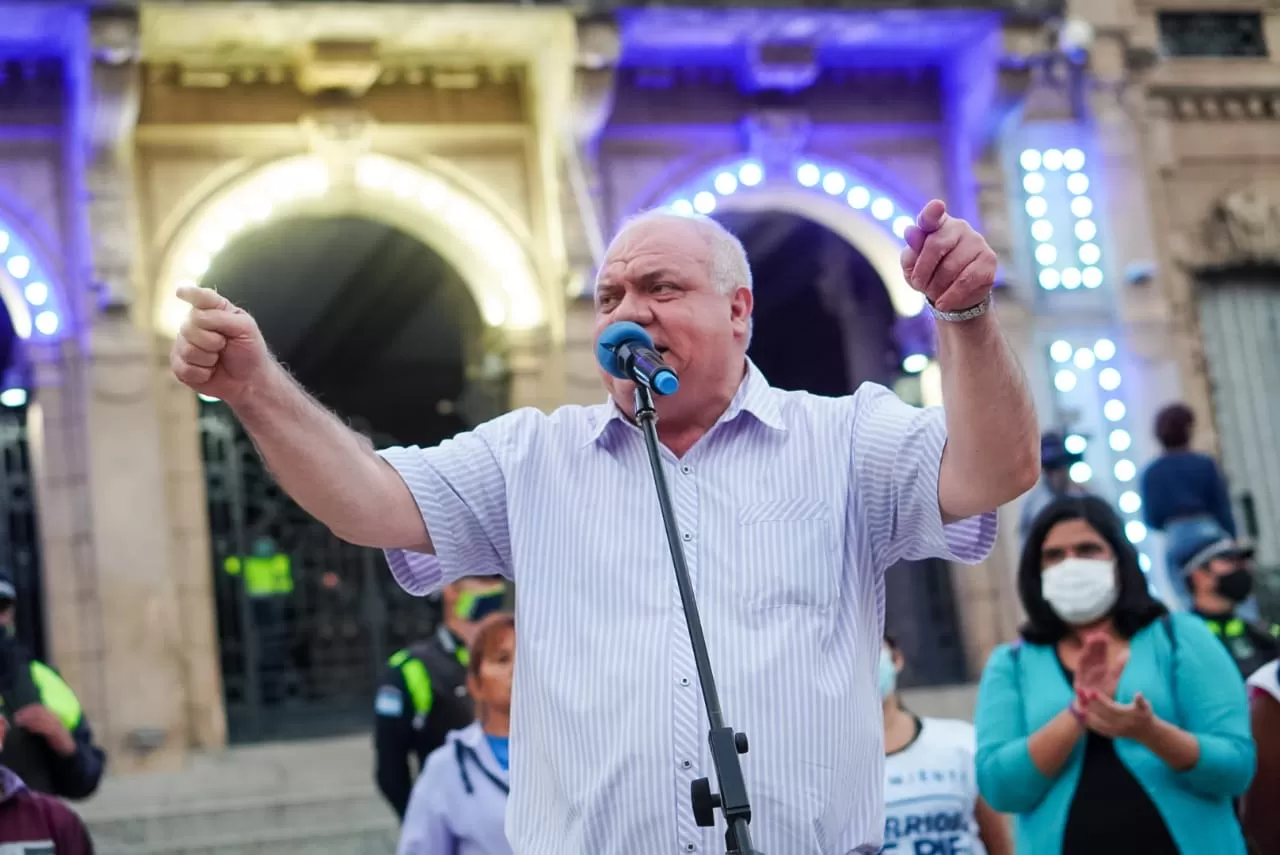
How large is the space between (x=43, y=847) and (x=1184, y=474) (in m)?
6.10

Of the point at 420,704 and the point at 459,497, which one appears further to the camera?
the point at 420,704

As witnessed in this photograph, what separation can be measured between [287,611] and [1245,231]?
7.21 m

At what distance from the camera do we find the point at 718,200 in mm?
11953

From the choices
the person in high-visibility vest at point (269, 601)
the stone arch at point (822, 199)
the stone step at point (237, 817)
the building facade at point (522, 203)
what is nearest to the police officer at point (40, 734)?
the stone step at point (237, 817)

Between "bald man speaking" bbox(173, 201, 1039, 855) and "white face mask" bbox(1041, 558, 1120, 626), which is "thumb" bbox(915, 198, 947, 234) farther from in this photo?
"white face mask" bbox(1041, 558, 1120, 626)

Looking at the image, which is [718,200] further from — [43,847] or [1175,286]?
[43,847]

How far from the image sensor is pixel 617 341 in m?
2.88

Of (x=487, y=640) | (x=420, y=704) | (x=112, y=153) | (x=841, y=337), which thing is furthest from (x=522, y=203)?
(x=487, y=640)

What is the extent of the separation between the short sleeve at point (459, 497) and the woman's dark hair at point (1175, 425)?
657 centimetres

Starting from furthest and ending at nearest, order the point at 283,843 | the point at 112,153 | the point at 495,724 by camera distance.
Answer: the point at 112,153 < the point at 283,843 < the point at 495,724

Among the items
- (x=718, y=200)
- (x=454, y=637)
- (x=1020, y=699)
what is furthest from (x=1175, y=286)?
(x=1020, y=699)

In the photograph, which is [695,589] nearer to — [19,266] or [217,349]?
[217,349]

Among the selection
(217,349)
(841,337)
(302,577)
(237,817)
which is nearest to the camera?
(217,349)

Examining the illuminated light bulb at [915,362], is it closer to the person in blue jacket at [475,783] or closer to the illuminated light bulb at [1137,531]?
the illuminated light bulb at [1137,531]
